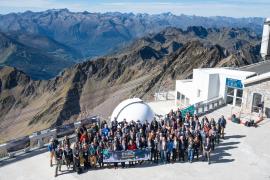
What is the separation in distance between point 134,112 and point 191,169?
720 cm

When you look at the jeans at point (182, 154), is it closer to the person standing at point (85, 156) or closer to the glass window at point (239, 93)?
the person standing at point (85, 156)

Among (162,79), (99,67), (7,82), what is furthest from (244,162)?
(7,82)

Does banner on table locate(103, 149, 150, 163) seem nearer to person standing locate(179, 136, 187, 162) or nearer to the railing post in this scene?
person standing locate(179, 136, 187, 162)

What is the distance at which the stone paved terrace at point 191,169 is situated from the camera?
65.4ft

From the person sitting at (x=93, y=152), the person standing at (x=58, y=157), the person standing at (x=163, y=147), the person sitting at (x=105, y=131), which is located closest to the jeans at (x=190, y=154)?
the person standing at (x=163, y=147)

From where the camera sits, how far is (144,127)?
890 inches

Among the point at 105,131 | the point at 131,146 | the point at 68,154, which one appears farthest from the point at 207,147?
the point at 68,154

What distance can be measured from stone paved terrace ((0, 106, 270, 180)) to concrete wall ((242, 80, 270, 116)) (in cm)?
564

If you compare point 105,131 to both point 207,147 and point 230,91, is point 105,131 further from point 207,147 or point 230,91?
point 230,91

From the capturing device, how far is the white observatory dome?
2645cm

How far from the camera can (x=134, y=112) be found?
2670cm

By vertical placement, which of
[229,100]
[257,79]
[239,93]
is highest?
[257,79]

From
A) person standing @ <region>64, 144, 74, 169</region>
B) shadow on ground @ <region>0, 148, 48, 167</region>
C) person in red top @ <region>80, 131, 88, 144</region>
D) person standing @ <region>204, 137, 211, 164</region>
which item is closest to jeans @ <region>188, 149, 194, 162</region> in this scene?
person standing @ <region>204, 137, 211, 164</region>

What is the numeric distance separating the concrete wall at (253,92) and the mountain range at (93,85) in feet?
206
